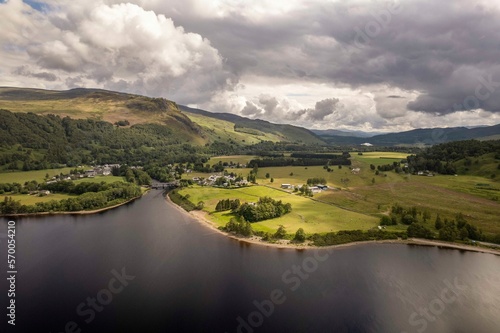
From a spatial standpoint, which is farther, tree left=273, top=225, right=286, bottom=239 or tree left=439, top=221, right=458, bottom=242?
tree left=273, top=225, right=286, bottom=239

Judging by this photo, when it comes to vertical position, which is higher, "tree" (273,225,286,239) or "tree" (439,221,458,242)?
"tree" (439,221,458,242)

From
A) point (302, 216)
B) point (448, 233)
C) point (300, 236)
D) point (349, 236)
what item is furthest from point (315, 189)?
point (448, 233)

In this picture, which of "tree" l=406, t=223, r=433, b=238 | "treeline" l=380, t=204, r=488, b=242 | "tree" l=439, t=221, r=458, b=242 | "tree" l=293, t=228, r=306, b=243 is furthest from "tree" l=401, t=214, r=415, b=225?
"tree" l=293, t=228, r=306, b=243

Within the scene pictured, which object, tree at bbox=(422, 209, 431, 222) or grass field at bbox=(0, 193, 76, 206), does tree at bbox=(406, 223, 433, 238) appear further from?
grass field at bbox=(0, 193, 76, 206)

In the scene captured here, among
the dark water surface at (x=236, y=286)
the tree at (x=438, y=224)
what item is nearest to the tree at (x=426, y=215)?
Result: the tree at (x=438, y=224)

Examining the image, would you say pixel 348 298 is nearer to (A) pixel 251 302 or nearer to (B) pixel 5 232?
(A) pixel 251 302

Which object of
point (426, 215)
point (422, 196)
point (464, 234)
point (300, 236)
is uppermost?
point (422, 196)

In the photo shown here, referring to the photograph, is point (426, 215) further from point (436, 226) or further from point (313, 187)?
point (313, 187)

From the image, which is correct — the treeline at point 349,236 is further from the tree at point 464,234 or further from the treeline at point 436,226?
the tree at point 464,234
